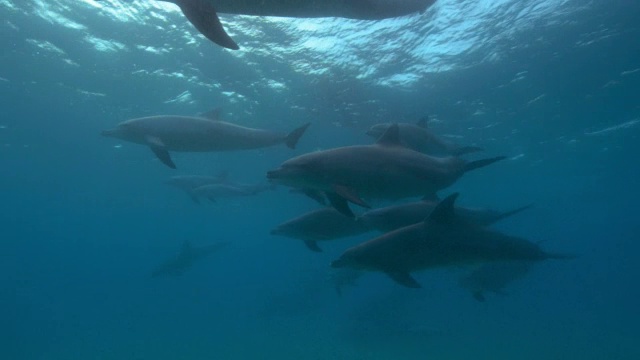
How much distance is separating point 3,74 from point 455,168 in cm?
2237

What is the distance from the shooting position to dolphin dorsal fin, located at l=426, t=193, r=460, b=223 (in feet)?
17.2

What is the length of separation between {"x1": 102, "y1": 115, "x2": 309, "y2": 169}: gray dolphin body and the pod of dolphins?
0.01m

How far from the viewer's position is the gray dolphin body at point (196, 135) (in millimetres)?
6637

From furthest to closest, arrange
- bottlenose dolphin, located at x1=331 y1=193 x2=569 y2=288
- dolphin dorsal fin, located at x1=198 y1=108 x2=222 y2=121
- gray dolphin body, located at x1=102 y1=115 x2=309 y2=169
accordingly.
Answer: dolphin dorsal fin, located at x1=198 y1=108 x2=222 y2=121, gray dolphin body, located at x1=102 y1=115 x2=309 y2=169, bottlenose dolphin, located at x1=331 y1=193 x2=569 y2=288

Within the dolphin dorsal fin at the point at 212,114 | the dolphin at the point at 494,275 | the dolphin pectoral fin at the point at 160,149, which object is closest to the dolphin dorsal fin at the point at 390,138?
the dolphin pectoral fin at the point at 160,149

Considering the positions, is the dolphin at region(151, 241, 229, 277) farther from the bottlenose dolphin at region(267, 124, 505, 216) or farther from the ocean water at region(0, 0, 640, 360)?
the bottlenose dolphin at region(267, 124, 505, 216)

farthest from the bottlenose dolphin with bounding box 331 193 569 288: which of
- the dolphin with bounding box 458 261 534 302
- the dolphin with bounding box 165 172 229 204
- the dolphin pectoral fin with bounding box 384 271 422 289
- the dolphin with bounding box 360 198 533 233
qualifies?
the dolphin with bounding box 165 172 229 204

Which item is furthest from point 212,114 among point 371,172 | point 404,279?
point 404,279

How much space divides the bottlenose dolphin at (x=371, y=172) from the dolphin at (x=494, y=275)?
6.72 metres

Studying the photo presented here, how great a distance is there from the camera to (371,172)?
488 centimetres

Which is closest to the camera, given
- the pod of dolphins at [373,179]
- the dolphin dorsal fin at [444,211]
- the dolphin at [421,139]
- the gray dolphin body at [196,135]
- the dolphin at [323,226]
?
the pod of dolphins at [373,179]

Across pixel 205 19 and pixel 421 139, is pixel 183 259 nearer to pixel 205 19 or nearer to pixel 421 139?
pixel 421 139

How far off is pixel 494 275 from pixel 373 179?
11.3 metres

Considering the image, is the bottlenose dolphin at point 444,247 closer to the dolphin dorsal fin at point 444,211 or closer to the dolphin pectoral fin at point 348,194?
the dolphin dorsal fin at point 444,211
